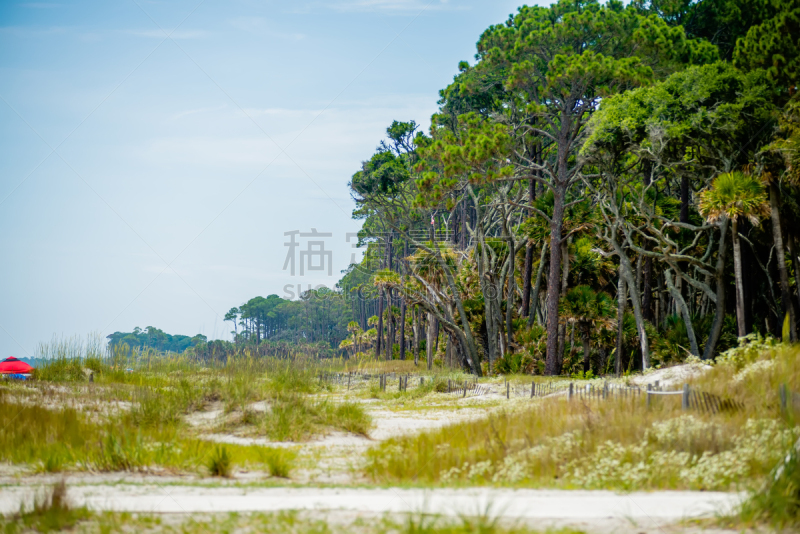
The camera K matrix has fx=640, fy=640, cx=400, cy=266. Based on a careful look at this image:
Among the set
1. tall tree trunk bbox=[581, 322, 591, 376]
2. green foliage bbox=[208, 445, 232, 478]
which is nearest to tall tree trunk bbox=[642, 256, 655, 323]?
tall tree trunk bbox=[581, 322, 591, 376]

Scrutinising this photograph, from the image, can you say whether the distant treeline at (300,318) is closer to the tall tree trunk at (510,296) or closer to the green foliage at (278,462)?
the tall tree trunk at (510,296)

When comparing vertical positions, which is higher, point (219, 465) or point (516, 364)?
point (219, 465)

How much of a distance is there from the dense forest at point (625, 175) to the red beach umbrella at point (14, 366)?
1491 cm

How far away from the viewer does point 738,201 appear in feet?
59.0

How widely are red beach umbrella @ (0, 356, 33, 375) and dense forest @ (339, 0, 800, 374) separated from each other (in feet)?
48.9

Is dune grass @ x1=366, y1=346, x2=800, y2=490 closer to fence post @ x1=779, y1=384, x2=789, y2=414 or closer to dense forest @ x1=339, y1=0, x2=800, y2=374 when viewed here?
fence post @ x1=779, y1=384, x2=789, y2=414

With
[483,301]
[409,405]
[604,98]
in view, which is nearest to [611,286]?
[483,301]

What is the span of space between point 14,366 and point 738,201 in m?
21.1

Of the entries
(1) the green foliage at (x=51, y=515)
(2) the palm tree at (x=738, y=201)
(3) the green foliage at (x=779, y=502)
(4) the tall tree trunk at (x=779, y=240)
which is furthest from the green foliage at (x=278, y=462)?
(4) the tall tree trunk at (x=779, y=240)

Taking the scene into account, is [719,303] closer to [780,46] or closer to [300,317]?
[780,46]

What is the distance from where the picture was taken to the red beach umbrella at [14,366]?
17984 mm

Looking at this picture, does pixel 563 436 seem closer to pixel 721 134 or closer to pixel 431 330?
pixel 721 134

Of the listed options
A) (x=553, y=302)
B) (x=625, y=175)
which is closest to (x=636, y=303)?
(x=553, y=302)

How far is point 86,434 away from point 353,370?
59.2 ft
